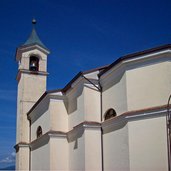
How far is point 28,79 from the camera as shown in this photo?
27.7 metres

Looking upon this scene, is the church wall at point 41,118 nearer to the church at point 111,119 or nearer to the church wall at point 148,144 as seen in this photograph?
the church at point 111,119

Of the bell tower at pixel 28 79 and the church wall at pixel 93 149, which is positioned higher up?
the bell tower at pixel 28 79

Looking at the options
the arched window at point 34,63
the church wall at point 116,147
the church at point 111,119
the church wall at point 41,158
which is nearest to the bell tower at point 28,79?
the arched window at point 34,63

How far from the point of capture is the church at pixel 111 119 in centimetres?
1454

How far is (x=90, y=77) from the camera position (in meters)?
18.0

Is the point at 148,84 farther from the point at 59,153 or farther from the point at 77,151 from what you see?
the point at 59,153

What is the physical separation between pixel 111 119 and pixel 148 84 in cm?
264

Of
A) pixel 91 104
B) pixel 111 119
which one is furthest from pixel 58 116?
pixel 111 119

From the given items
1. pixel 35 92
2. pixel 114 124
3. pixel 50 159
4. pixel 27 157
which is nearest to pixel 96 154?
pixel 114 124

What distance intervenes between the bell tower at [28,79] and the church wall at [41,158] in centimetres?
177

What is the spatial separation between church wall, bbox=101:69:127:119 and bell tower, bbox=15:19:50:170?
34.4 feet

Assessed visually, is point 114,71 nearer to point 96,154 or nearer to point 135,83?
point 135,83

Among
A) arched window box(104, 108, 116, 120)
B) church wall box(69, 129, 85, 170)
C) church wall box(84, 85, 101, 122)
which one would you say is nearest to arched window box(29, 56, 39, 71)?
church wall box(69, 129, 85, 170)

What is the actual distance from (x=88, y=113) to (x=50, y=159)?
3.97m
